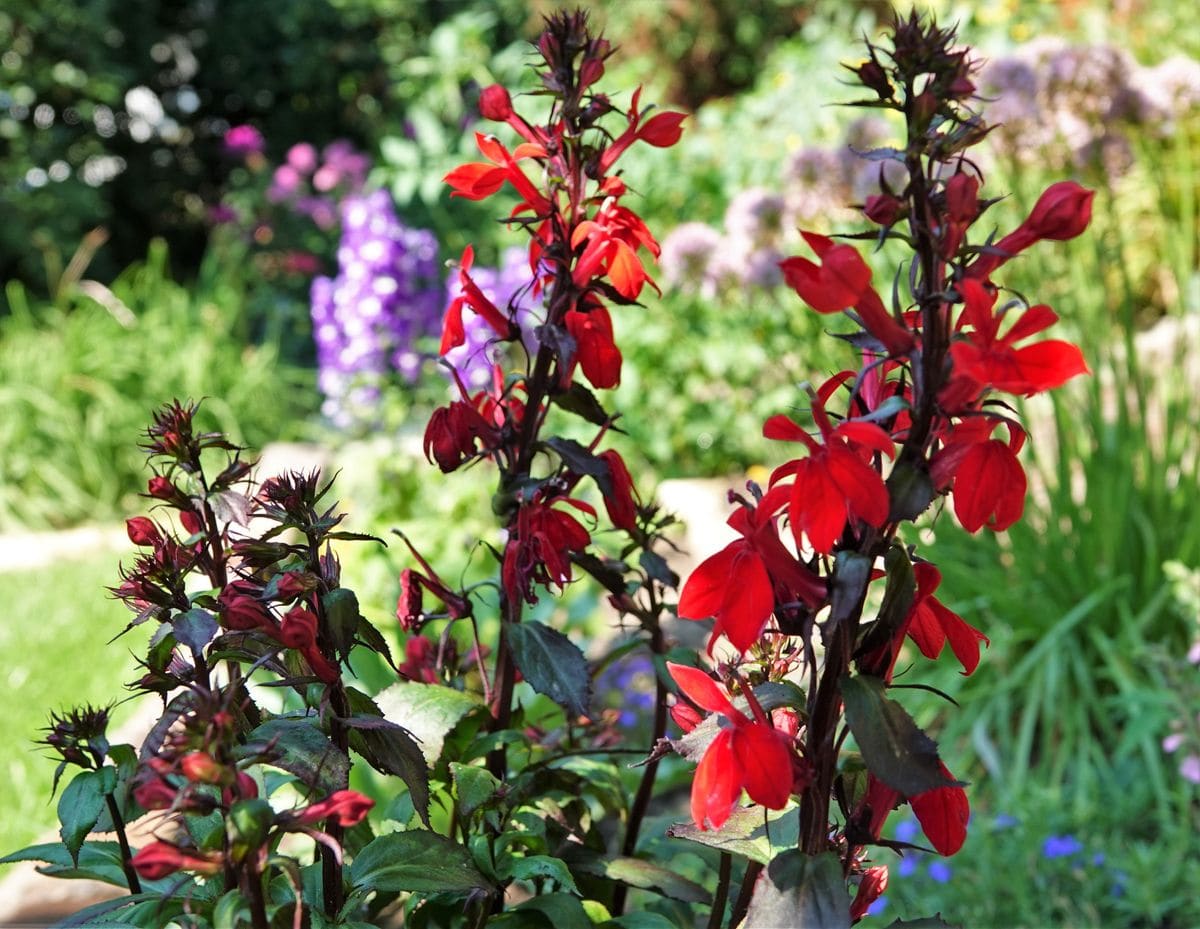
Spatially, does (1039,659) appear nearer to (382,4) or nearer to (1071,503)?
(1071,503)

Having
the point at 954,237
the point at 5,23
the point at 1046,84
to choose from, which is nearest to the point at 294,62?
the point at 5,23

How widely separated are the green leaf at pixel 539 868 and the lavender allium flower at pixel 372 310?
294 centimetres

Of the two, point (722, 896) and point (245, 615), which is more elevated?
point (245, 615)

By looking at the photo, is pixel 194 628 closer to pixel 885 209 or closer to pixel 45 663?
pixel 885 209

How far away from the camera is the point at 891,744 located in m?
0.73

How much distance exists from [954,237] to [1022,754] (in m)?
1.90

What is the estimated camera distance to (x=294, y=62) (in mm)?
7723

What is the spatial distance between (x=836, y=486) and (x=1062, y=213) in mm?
215

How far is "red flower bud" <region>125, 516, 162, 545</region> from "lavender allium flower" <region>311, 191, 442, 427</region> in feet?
9.46

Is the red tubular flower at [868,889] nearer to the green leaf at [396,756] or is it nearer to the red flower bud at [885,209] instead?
the green leaf at [396,756]

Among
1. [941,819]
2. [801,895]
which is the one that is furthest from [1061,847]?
[801,895]

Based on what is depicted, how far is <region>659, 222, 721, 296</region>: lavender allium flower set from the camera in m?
3.59

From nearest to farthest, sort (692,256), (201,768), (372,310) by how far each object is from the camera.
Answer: (201,768), (692,256), (372,310)

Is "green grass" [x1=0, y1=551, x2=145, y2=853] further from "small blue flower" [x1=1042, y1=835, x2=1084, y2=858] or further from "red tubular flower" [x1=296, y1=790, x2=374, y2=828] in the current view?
"red tubular flower" [x1=296, y1=790, x2=374, y2=828]
